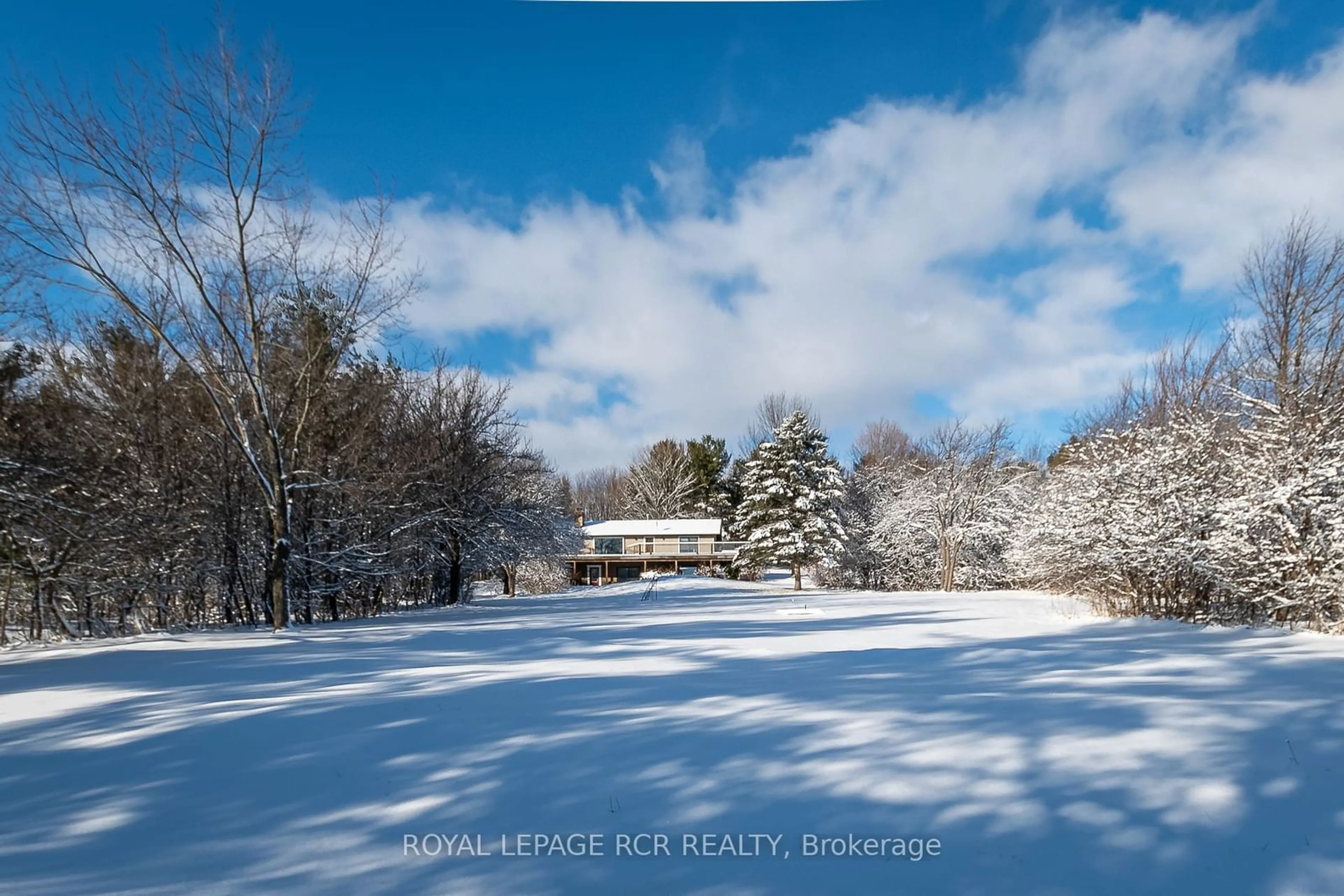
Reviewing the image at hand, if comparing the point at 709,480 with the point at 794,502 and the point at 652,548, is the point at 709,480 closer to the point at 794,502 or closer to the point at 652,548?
the point at 652,548

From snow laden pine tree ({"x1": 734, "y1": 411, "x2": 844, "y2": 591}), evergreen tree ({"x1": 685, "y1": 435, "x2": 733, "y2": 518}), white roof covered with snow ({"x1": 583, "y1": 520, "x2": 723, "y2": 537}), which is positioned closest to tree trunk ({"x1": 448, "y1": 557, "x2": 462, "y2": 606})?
snow laden pine tree ({"x1": 734, "y1": 411, "x2": 844, "y2": 591})

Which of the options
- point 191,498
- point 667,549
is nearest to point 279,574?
point 191,498

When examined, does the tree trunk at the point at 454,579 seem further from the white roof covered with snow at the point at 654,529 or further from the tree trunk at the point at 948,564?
the white roof covered with snow at the point at 654,529

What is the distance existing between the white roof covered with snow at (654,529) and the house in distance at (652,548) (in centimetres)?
3

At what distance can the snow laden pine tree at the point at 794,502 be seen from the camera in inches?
1144

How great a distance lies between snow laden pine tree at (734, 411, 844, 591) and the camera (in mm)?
29062

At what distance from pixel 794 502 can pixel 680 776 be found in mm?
26791

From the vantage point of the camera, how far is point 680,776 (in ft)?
11.4

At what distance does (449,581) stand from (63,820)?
17802mm

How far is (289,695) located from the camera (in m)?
5.27

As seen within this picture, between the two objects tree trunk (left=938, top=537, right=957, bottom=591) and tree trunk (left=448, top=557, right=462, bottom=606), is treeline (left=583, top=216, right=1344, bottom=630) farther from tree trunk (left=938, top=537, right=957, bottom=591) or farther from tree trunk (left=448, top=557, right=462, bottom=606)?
tree trunk (left=448, top=557, right=462, bottom=606)

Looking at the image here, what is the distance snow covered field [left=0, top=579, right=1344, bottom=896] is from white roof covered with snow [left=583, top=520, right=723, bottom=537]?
128ft

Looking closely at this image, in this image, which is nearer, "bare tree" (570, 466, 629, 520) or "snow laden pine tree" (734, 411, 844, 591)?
"snow laden pine tree" (734, 411, 844, 591)

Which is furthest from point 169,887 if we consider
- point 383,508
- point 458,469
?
point 458,469
